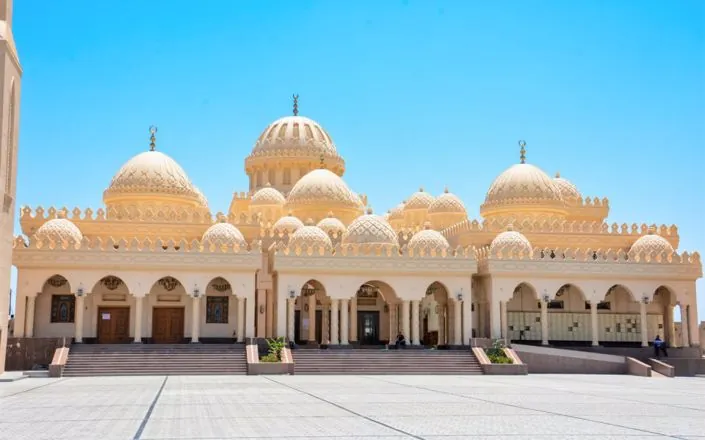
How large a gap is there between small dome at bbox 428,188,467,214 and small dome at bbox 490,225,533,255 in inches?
340

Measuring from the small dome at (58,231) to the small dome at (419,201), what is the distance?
20258mm

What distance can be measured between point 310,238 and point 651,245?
612 inches

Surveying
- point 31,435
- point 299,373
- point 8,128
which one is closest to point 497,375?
point 299,373

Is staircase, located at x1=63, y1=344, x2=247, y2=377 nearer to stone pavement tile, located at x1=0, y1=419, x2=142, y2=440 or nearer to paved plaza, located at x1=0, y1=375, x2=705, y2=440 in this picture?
paved plaza, located at x1=0, y1=375, x2=705, y2=440

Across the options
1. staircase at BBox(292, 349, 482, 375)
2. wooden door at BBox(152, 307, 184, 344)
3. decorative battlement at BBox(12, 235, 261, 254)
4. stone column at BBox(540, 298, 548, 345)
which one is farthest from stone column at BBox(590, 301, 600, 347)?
wooden door at BBox(152, 307, 184, 344)

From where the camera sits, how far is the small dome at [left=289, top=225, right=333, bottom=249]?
37.2 metres

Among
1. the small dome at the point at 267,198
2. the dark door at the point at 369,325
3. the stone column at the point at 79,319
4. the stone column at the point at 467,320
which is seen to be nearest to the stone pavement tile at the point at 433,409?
the stone column at the point at 467,320

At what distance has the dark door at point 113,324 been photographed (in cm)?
3706

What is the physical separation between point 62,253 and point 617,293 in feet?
80.4

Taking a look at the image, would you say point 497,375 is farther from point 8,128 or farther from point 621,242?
point 8,128

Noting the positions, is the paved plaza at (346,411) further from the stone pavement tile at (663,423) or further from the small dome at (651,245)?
the small dome at (651,245)

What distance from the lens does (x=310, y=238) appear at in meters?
37.4

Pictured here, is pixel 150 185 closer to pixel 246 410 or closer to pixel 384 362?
pixel 384 362

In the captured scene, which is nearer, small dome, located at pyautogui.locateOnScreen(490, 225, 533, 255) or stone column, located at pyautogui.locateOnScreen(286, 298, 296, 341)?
stone column, located at pyautogui.locateOnScreen(286, 298, 296, 341)
